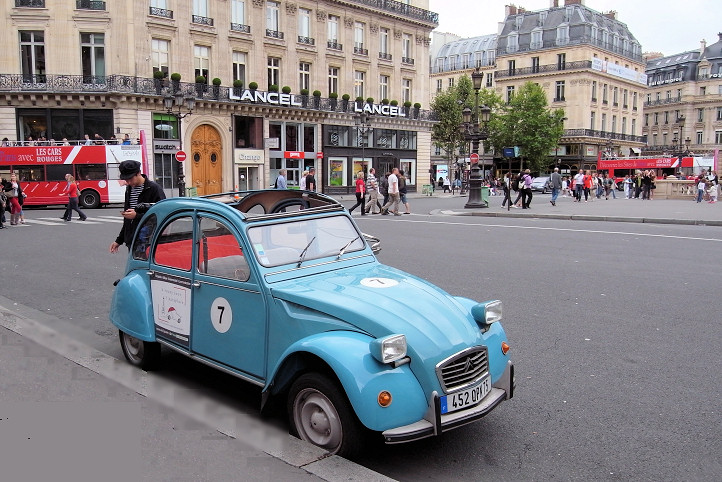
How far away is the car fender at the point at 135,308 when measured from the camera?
5207 millimetres

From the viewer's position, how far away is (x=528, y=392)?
4.91m

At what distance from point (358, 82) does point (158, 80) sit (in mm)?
17394

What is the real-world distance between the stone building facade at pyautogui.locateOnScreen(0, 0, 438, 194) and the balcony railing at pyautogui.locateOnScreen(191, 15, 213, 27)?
0.07 metres

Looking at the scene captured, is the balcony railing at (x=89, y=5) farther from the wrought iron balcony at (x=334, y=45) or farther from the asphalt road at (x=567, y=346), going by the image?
the asphalt road at (x=567, y=346)

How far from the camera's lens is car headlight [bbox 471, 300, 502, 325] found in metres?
4.24

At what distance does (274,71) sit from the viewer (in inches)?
1734

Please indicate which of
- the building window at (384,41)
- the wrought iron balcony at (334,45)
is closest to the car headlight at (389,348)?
the wrought iron balcony at (334,45)

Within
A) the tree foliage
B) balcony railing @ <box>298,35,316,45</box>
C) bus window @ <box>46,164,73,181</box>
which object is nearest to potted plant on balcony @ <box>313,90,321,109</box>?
balcony railing @ <box>298,35,316,45</box>

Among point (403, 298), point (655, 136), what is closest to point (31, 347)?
point (403, 298)

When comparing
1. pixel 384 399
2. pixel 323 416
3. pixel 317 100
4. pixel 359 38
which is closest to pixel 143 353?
pixel 323 416

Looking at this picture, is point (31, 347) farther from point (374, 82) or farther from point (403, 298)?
point (374, 82)

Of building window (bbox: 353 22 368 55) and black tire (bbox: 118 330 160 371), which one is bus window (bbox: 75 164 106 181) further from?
black tire (bbox: 118 330 160 371)

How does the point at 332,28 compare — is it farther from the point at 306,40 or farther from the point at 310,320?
the point at 310,320

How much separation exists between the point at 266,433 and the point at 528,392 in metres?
2.15
